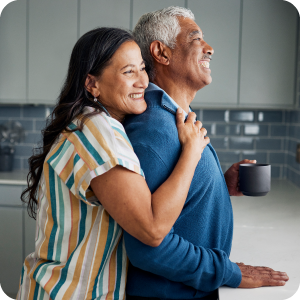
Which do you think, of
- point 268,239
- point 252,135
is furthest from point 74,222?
point 252,135

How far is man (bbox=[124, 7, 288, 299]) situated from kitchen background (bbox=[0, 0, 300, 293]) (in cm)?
132

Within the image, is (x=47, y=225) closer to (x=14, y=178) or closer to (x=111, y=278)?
(x=111, y=278)

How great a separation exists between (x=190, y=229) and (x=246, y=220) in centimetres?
75

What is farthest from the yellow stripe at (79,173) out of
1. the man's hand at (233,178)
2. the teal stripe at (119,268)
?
the man's hand at (233,178)

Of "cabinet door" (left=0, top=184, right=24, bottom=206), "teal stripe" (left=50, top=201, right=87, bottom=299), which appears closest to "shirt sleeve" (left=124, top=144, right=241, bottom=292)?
"teal stripe" (left=50, top=201, right=87, bottom=299)

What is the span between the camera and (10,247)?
2.41 meters

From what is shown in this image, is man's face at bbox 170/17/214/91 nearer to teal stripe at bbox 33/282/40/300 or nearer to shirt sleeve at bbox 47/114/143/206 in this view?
shirt sleeve at bbox 47/114/143/206

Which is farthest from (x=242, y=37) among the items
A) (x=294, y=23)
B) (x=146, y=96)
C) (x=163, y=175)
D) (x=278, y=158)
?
(x=163, y=175)

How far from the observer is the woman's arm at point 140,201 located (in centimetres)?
73

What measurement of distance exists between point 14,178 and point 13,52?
0.93m

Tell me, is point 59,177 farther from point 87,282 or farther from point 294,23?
point 294,23

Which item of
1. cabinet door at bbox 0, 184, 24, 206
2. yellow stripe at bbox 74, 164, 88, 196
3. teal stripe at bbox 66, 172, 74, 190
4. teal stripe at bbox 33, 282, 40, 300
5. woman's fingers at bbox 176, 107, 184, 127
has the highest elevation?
woman's fingers at bbox 176, 107, 184, 127

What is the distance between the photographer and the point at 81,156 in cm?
75

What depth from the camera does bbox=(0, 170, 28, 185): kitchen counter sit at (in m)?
2.36
